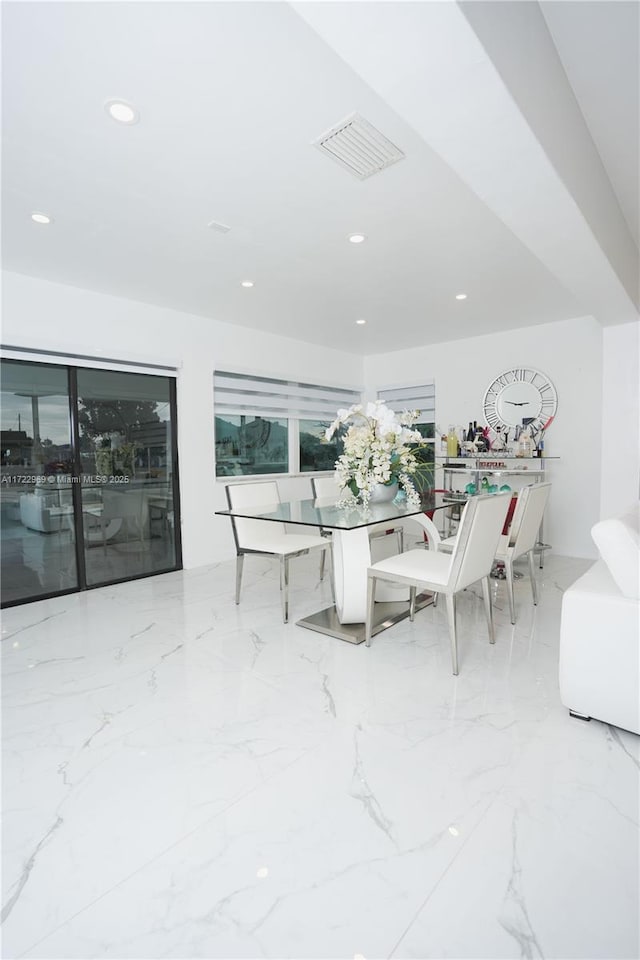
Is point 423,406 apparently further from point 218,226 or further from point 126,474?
point 218,226

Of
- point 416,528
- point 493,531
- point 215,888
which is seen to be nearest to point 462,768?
point 215,888

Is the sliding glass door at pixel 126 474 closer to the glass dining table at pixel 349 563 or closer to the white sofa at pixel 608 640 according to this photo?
the glass dining table at pixel 349 563

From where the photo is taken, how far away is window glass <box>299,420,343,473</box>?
19.5ft

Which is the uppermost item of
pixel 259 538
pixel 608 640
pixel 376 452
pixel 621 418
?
pixel 621 418

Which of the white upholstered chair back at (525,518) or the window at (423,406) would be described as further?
the window at (423,406)

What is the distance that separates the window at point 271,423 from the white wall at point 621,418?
2891 mm

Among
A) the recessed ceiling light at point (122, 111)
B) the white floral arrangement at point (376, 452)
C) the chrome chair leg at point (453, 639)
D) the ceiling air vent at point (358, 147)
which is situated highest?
the recessed ceiling light at point (122, 111)

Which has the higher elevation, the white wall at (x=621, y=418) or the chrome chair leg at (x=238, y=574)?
the white wall at (x=621, y=418)

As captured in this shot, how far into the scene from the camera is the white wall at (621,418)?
393cm

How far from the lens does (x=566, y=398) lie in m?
4.95

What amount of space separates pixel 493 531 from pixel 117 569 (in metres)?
3.28

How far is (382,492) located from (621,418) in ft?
7.56

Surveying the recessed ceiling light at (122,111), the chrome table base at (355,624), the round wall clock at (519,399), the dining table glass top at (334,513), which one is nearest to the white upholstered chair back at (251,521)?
the dining table glass top at (334,513)

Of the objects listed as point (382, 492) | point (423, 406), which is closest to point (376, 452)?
point (382, 492)
